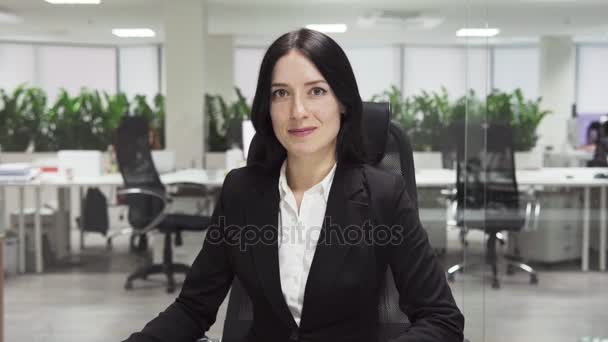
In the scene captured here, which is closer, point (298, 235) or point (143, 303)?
point (298, 235)

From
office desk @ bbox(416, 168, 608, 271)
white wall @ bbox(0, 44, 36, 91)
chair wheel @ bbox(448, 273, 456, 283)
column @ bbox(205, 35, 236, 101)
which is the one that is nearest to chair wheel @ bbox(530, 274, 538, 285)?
office desk @ bbox(416, 168, 608, 271)

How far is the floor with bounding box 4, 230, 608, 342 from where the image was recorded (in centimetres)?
333

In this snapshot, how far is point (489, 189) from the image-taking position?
3.30 metres

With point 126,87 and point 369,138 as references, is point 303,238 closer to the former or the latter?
point 369,138

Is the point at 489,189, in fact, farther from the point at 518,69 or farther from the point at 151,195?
the point at 151,195

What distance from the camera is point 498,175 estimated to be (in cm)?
326

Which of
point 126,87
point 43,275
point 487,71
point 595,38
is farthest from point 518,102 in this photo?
point 43,275

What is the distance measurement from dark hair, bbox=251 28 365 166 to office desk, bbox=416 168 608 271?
6.25ft

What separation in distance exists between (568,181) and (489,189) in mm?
377

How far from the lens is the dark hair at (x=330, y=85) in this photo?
3.89 ft

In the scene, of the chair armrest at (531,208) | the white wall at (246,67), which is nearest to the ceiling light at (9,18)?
the white wall at (246,67)

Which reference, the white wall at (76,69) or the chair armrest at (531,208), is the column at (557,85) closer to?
the chair armrest at (531,208)

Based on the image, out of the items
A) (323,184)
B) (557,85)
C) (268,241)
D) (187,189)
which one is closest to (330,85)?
(323,184)

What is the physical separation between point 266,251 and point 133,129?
228 centimetres
